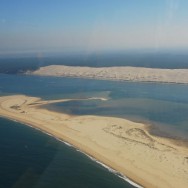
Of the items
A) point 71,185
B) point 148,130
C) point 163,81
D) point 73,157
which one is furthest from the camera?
point 163,81

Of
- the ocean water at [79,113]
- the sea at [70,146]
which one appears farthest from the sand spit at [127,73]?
the sea at [70,146]

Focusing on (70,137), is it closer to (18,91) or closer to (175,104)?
(175,104)

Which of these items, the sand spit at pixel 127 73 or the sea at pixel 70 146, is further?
the sand spit at pixel 127 73

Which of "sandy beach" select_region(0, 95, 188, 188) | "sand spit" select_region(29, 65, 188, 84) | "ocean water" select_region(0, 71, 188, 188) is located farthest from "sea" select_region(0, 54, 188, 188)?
"sand spit" select_region(29, 65, 188, 84)

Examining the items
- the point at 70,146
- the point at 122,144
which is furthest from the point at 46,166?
the point at 122,144

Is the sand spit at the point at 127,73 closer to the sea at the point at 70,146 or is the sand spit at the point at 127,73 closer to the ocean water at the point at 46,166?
the sea at the point at 70,146

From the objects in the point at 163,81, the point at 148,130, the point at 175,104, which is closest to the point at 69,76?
the point at 163,81

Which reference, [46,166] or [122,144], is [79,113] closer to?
[122,144]
